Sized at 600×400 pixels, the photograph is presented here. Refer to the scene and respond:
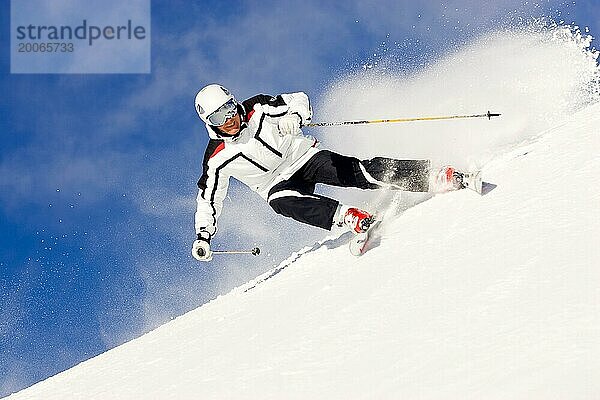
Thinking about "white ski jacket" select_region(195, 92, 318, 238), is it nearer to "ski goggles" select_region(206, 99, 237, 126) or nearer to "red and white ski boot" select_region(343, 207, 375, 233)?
"ski goggles" select_region(206, 99, 237, 126)

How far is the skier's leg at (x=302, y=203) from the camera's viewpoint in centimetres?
547

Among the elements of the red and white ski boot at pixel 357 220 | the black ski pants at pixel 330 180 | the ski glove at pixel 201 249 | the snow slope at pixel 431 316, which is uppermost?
the black ski pants at pixel 330 180

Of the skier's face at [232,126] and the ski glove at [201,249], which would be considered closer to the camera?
the skier's face at [232,126]

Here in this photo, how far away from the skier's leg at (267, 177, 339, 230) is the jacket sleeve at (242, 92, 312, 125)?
582mm

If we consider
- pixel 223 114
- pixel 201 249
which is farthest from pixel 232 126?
pixel 201 249

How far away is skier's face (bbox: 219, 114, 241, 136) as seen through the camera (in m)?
5.86

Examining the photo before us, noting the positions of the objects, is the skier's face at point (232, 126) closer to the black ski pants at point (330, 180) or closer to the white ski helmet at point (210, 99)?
the white ski helmet at point (210, 99)

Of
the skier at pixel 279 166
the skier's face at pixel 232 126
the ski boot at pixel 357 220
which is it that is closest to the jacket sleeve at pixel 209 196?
the skier at pixel 279 166

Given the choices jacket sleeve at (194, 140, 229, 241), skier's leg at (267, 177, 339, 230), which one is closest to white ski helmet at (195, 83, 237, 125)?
jacket sleeve at (194, 140, 229, 241)

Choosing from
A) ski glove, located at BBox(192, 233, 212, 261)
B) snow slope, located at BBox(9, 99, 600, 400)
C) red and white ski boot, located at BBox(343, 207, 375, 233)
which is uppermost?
ski glove, located at BBox(192, 233, 212, 261)

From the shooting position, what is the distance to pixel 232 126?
590 centimetres

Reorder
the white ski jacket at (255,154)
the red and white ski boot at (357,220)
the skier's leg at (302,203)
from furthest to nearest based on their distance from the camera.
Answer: the white ski jacket at (255,154) < the skier's leg at (302,203) < the red and white ski boot at (357,220)

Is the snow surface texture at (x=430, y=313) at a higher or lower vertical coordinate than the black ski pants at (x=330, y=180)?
lower

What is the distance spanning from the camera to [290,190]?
590cm
